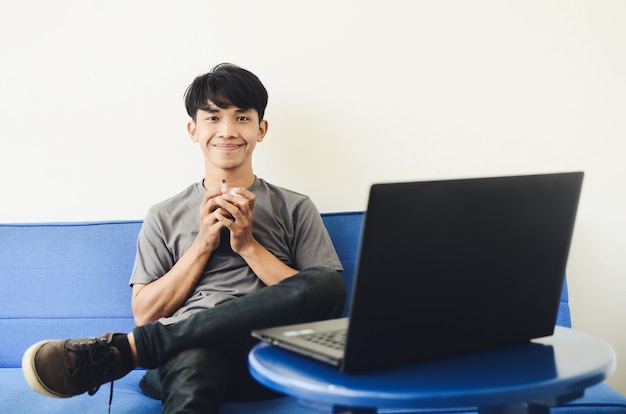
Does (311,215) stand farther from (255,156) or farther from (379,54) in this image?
(379,54)

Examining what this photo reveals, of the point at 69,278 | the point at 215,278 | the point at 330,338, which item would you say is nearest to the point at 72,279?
the point at 69,278

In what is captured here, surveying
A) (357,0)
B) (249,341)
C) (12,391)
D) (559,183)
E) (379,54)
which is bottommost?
(12,391)

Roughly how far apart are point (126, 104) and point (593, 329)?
1503 mm

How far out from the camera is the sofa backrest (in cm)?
200

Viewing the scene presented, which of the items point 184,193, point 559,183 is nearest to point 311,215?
point 184,193

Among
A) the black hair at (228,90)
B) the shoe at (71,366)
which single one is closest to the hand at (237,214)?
the black hair at (228,90)

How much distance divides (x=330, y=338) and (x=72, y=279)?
116 centimetres

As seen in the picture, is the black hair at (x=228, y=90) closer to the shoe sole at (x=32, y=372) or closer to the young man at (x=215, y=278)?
the young man at (x=215, y=278)

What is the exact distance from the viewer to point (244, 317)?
1537 mm

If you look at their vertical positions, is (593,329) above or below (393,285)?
below

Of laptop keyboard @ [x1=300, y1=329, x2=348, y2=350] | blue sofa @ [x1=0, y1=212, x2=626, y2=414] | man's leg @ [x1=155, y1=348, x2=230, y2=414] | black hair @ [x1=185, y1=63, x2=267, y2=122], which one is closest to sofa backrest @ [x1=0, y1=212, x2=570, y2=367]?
blue sofa @ [x1=0, y1=212, x2=626, y2=414]

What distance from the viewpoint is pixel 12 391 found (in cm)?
170

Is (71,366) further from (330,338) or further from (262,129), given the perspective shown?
(262,129)

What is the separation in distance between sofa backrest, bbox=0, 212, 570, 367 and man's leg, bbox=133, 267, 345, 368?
1.41ft
